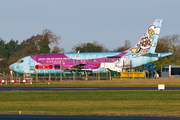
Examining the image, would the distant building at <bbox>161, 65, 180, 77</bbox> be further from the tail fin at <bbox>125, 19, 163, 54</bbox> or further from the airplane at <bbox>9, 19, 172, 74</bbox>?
the tail fin at <bbox>125, 19, 163, 54</bbox>

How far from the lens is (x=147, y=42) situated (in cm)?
5894

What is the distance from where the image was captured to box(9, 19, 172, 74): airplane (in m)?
56.8

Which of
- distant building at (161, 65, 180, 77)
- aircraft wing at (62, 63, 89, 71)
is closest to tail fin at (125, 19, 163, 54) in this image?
distant building at (161, 65, 180, 77)

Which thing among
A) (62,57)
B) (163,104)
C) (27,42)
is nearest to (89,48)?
(62,57)

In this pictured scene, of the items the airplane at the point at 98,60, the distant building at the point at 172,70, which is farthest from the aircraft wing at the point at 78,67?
the distant building at the point at 172,70

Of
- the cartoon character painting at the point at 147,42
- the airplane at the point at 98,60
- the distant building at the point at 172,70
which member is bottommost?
the distant building at the point at 172,70

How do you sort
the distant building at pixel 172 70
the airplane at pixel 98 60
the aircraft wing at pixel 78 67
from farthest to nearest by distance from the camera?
the distant building at pixel 172 70 → the aircraft wing at pixel 78 67 → the airplane at pixel 98 60

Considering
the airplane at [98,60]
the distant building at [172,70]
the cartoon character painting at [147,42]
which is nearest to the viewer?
the airplane at [98,60]

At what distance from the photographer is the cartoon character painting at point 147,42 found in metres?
58.7

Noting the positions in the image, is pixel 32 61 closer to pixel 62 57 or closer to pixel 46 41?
pixel 62 57

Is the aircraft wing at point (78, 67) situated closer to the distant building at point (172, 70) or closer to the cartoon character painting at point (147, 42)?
the cartoon character painting at point (147, 42)

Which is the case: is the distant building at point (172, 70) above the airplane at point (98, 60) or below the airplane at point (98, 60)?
below

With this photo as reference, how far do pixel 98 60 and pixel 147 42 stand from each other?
982 cm

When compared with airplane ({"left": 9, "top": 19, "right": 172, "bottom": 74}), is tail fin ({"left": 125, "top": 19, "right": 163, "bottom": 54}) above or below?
above
